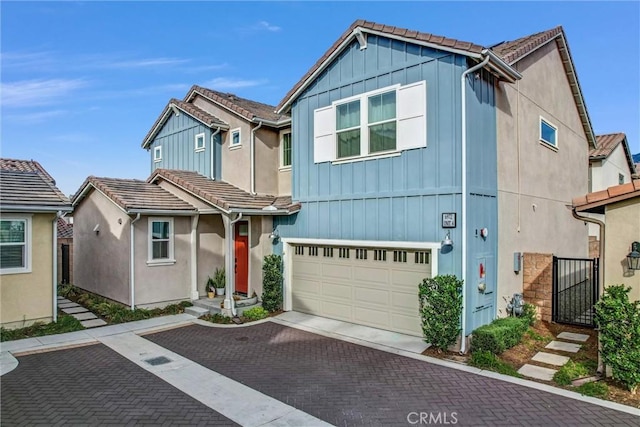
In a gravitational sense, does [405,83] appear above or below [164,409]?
→ above

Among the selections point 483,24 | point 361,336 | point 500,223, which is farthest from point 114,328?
point 483,24

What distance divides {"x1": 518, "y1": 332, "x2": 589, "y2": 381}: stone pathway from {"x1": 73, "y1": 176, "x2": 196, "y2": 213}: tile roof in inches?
410

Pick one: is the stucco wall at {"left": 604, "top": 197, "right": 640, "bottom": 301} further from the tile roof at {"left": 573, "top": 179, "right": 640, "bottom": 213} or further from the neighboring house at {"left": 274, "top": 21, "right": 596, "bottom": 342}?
the neighboring house at {"left": 274, "top": 21, "right": 596, "bottom": 342}

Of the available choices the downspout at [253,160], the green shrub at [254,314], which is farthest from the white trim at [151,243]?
the green shrub at [254,314]

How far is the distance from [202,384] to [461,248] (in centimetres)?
589

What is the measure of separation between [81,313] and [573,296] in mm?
15920

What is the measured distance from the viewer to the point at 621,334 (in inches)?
242

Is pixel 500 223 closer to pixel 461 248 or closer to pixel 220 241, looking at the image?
pixel 461 248

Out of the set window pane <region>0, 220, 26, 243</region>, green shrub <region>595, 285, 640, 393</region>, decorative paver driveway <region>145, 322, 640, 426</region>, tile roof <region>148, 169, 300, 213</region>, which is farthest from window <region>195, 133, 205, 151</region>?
green shrub <region>595, 285, 640, 393</region>

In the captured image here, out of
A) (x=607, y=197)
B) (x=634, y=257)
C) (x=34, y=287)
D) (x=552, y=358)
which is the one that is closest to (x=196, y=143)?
(x=34, y=287)

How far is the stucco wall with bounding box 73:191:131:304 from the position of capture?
11906 millimetres

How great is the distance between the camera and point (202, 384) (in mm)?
6504

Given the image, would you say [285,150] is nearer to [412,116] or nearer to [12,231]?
[412,116]

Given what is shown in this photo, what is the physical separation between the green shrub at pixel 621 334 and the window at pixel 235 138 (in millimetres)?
11761
